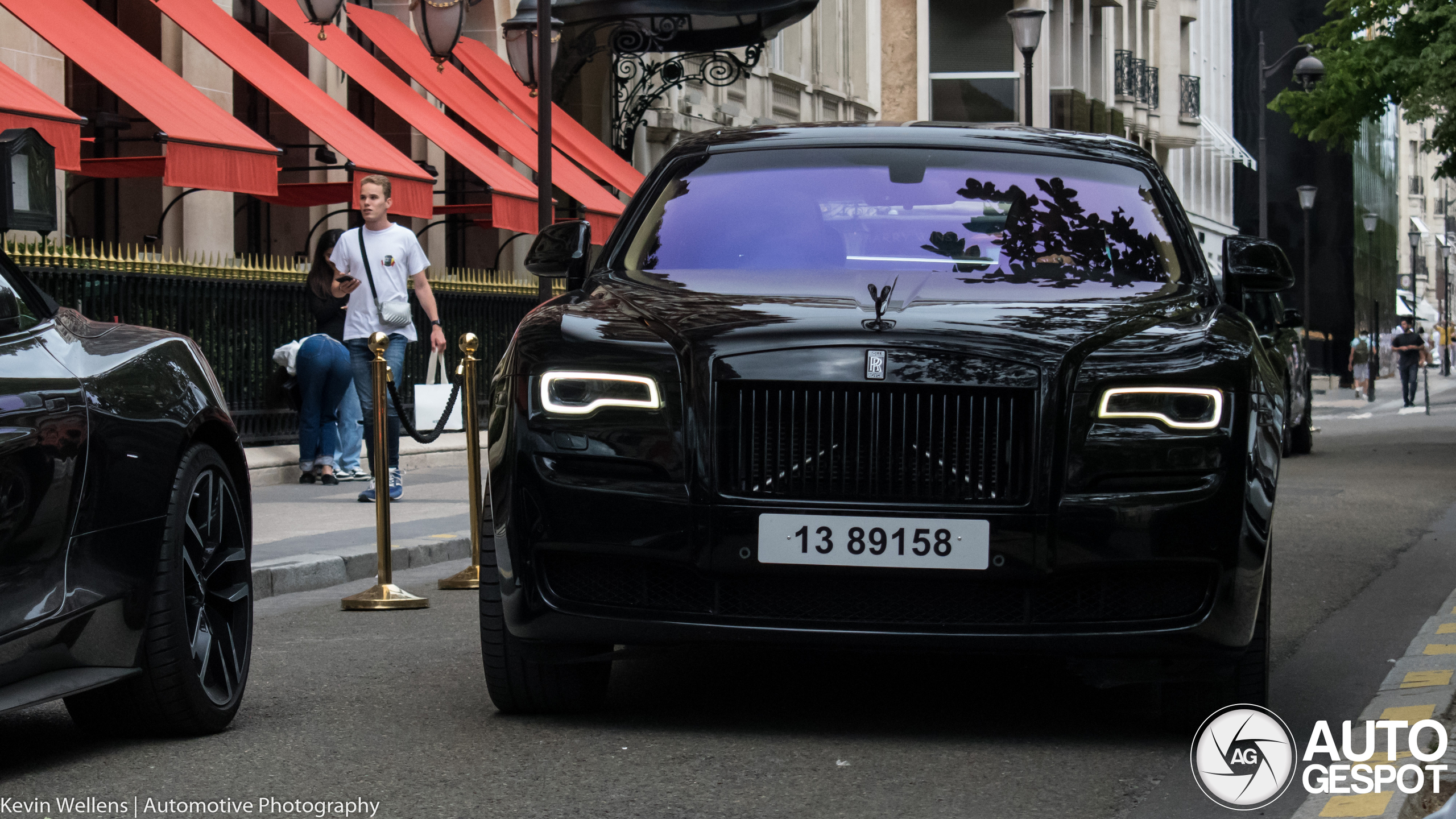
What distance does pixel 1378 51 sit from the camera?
23.3 m

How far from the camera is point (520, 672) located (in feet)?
17.8

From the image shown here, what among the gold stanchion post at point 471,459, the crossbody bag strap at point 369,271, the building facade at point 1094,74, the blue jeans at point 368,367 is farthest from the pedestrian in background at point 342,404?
the building facade at point 1094,74

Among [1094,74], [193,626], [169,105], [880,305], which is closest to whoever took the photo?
[193,626]

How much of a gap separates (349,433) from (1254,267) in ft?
32.0

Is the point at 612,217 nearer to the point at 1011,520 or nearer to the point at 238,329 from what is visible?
the point at 238,329

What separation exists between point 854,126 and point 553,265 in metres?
1.10

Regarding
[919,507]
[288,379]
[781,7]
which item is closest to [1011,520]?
[919,507]

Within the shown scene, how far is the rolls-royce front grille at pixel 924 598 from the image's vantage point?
501 cm

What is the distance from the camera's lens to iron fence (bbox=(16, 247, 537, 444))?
46.7 feet

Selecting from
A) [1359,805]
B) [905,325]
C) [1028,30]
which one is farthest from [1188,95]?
[1359,805]

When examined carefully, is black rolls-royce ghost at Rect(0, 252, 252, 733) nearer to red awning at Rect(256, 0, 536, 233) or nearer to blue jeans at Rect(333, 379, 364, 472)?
blue jeans at Rect(333, 379, 364, 472)

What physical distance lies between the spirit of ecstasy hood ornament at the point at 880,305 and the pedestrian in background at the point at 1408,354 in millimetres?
36463

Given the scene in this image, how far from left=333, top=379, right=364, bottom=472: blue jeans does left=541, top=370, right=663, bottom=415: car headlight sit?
9880 mm

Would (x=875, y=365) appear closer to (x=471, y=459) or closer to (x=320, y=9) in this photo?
(x=471, y=459)
